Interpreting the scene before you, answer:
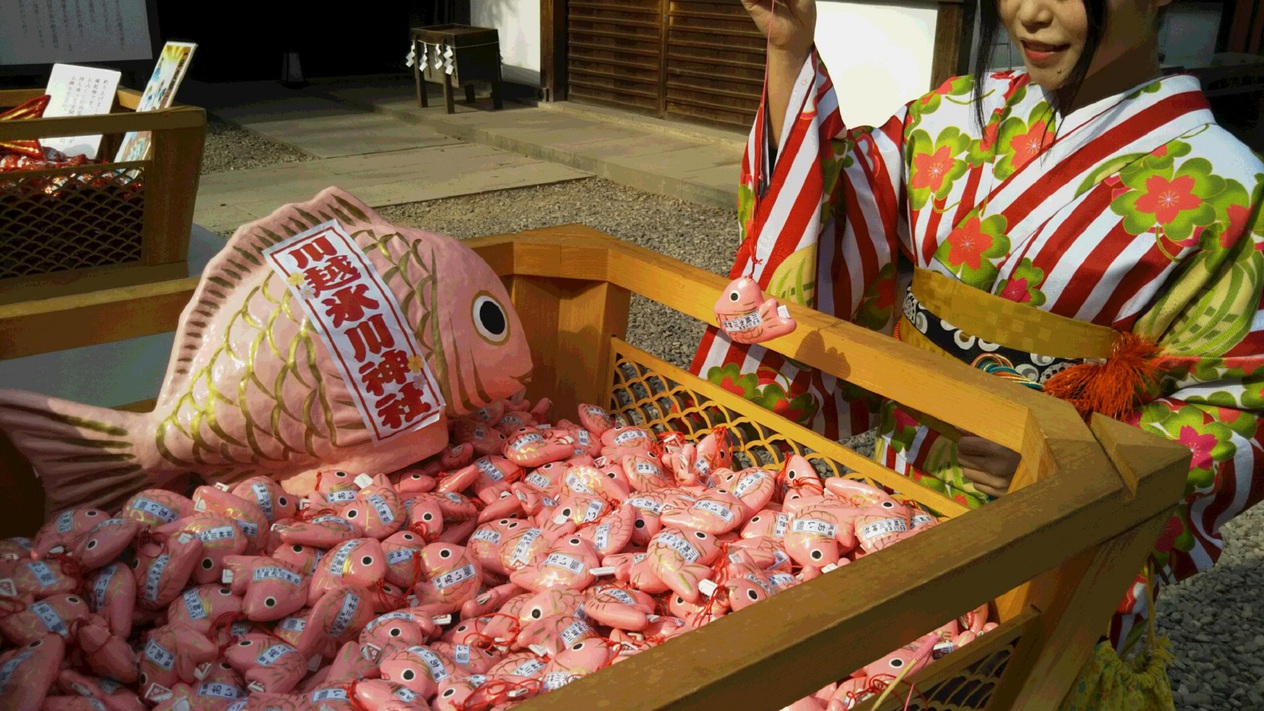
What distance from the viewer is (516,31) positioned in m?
8.38

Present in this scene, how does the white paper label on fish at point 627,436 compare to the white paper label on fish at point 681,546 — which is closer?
the white paper label on fish at point 681,546

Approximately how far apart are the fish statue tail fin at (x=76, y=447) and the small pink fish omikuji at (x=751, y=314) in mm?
834

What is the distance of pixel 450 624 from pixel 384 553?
0.13m

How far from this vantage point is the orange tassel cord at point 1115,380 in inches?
49.9

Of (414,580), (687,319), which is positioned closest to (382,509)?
(414,580)

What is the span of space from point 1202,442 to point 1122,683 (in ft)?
1.11

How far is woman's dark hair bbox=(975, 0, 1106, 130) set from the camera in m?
1.25

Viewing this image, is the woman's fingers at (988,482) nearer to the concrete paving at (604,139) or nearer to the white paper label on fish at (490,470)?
the white paper label on fish at (490,470)

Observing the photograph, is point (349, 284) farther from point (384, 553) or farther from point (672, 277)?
point (672, 277)

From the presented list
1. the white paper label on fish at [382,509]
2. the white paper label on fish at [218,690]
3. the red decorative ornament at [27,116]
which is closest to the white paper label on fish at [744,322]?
the white paper label on fish at [382,509]

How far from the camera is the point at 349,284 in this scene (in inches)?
55.8

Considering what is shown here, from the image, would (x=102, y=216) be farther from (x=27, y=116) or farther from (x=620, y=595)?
(x=620, y=595)

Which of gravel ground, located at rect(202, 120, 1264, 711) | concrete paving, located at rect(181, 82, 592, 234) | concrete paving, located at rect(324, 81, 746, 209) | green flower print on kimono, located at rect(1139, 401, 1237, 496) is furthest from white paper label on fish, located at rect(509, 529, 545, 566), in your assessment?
concrete paving, located at rect(324, 81, 746, 209)

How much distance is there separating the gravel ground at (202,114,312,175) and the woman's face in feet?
18.7
